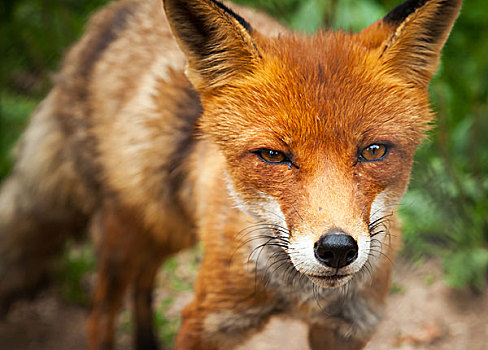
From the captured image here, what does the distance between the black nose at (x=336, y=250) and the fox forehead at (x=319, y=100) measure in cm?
34

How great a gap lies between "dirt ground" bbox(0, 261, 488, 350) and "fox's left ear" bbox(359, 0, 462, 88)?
157 centimetres

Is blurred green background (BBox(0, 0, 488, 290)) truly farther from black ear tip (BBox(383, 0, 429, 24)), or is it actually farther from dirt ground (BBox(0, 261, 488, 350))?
black ear tip (BBox(383, 0, 429, 24))

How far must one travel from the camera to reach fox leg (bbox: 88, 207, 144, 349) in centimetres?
336

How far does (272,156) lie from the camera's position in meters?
1.80

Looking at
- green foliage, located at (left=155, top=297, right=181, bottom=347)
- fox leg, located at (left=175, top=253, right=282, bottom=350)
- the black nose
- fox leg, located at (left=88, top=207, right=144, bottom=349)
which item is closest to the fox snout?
the black nose

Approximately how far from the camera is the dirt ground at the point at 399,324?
137 inches

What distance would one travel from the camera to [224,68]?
1.94 metres

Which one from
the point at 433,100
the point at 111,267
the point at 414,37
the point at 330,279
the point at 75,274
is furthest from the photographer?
the point at 75,274

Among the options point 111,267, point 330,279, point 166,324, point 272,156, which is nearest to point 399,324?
point 166,324

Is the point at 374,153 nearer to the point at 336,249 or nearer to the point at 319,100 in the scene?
the point at 319,100

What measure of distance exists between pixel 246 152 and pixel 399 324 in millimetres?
2391

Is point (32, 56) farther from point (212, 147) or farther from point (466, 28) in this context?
point (466, 28)

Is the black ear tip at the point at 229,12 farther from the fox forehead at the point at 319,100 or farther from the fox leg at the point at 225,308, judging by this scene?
the fox leg at the point at 225,308

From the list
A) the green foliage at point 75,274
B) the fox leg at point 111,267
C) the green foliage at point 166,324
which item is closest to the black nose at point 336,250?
the fox leg at point 111,267
